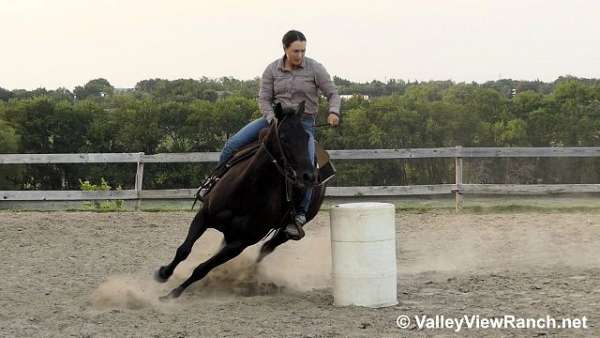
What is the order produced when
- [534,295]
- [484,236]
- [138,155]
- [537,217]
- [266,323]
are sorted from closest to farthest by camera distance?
[266,323] → [534,295] → [484,236] → [537,217] → [138,155]

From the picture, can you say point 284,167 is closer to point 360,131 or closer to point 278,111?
point 278,111

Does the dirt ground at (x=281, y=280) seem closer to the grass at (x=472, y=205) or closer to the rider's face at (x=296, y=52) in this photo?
the grass at (x=472, y=205)

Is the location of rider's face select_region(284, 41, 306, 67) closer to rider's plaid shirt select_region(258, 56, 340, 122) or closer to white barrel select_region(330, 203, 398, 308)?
rider's plaid shirt select_region(258, 56, 340, 122)

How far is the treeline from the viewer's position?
1873cm

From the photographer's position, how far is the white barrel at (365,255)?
252 inches

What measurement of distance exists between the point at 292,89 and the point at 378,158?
7.25 meters

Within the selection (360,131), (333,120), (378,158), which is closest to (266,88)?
(333,120)

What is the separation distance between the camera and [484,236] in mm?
11070

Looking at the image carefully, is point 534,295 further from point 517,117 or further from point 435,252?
point 517,117

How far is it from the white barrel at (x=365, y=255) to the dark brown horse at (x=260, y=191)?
0.49 meters

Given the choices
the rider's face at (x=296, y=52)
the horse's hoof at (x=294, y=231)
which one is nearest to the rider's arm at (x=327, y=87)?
the rider's face at (x=296, y=52)

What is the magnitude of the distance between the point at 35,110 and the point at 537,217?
15.0m

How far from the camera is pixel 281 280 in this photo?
792cm

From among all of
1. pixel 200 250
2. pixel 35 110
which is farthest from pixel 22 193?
pixel 35 110
